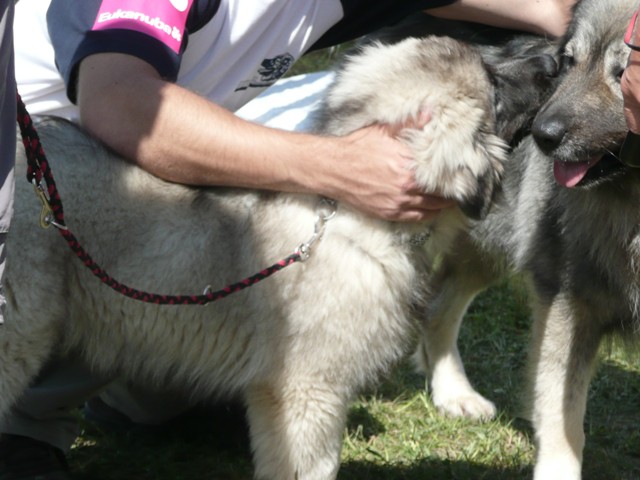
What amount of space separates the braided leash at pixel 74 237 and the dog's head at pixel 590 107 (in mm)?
588

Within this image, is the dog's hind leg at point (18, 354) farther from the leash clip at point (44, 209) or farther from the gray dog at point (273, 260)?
the leash clip at point (44, 209)

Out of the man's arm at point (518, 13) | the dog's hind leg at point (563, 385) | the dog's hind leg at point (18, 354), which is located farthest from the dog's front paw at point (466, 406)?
the dog's hind leg at point (18, 354)

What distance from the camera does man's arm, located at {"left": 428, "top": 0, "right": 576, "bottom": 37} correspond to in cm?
307

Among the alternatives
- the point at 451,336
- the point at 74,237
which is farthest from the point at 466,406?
the point at 74,237

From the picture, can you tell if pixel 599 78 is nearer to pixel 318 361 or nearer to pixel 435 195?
pixel 435 195

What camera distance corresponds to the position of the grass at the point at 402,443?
3.10 meters

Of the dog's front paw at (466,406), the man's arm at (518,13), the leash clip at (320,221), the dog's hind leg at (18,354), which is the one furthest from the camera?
the dog's front paw at (466,406)

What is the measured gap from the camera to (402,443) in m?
3.28

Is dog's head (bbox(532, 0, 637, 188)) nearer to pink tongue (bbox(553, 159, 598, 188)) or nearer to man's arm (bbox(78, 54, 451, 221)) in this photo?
pink tongue (bbox(553, 159, 598, 188))

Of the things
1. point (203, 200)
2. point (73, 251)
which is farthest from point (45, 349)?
point (203, 200)

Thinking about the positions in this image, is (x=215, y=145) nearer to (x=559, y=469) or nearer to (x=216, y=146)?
(x=216, y=146)

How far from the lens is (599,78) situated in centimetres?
251

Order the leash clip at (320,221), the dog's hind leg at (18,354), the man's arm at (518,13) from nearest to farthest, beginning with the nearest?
the dog's hind leg at (18,354), the leash clip at (320,221), the man's arm at (518,13)

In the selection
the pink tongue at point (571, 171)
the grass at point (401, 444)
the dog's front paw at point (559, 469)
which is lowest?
the grass at point (401, 444)
